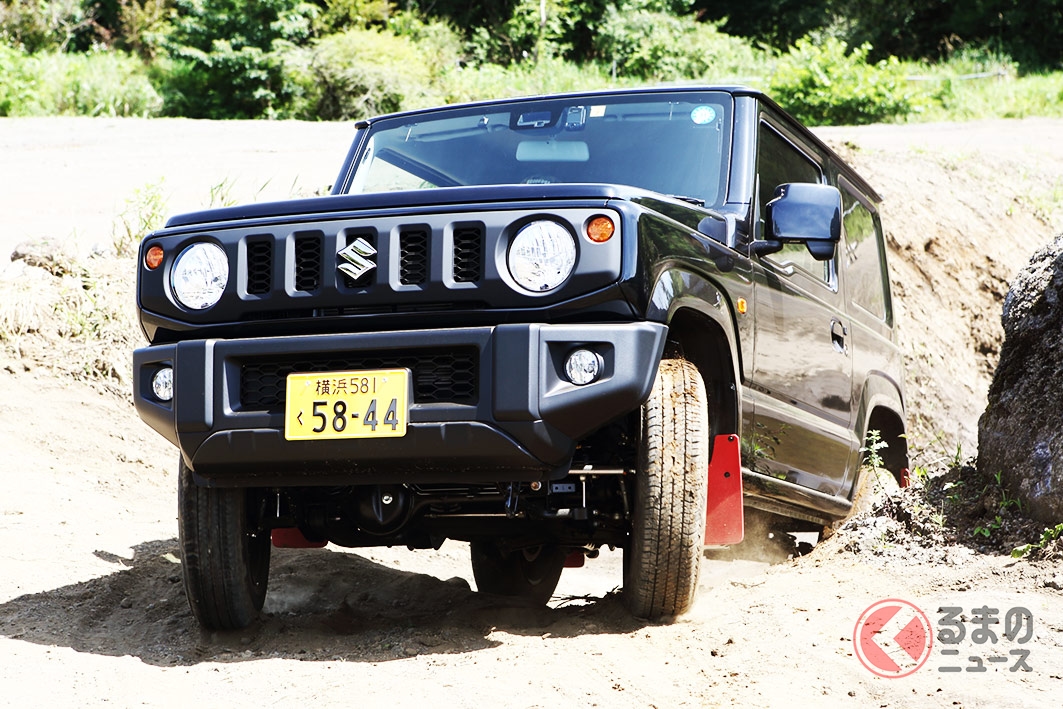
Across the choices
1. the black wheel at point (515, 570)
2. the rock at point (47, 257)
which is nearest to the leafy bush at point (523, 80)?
the rock at point (47, 257)

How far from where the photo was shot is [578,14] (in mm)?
28312

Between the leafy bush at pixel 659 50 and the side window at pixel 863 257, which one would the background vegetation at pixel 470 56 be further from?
the side window at pixel 863 257

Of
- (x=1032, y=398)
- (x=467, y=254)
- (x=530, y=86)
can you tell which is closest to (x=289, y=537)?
(x=467, y=254)

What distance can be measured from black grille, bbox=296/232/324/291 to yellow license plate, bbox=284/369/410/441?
1.03 feet

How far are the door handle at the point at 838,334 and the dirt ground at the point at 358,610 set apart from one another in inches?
34.0

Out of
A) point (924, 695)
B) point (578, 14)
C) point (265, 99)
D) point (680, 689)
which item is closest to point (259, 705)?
point (680, 689)

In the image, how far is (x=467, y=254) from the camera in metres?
3.47

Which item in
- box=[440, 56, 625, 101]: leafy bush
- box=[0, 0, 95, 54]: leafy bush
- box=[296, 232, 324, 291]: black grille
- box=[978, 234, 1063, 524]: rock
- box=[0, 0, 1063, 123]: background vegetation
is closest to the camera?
box=[296, 232, 324, 291]: black grille

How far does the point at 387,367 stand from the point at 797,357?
203 centimetres

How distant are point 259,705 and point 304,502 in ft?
3.28

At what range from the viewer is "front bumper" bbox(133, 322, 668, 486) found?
3.31m

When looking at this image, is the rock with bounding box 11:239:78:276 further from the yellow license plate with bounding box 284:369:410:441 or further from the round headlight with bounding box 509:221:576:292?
the round headlight with bounding box 509:221:576:292

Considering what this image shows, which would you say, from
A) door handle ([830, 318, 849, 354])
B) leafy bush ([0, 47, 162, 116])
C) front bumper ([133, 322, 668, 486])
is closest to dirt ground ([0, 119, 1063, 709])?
front bumper ([133, 322, 668, 486])

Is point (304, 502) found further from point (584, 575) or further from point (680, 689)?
point (584, 575)
